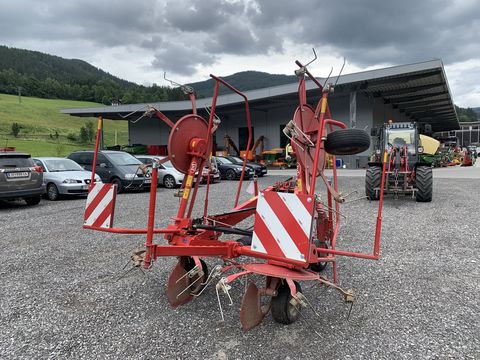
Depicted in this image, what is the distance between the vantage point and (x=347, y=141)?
3.15 meters

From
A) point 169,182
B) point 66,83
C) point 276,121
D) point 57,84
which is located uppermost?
point 66,83

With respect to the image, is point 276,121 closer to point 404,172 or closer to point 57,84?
point 404,172

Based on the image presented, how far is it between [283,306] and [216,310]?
759 millimetres

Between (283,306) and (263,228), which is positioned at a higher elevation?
(263,228)

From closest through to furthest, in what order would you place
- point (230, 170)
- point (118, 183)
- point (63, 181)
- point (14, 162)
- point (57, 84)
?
point (14, 162), point (63, 181), point (118, 183), point (230, 170), point (57, 84)

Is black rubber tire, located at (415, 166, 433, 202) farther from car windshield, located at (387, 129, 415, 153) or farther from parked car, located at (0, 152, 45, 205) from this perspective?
parked car, located at (0, 152, 45, 205)

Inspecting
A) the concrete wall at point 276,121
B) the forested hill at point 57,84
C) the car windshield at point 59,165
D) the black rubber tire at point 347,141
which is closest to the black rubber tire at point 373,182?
the black rubber tire at point 347,141

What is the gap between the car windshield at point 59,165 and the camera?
470 inches

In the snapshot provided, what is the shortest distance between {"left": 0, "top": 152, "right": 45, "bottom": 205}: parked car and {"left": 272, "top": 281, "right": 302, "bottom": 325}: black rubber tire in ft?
28.3

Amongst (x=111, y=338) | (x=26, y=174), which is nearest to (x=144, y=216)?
(x=26, y=174)

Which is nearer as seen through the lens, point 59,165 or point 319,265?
point 319,265

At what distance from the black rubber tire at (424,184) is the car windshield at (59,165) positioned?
10.9m

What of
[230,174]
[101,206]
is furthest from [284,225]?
[230,174]

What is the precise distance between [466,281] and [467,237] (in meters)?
2.32
